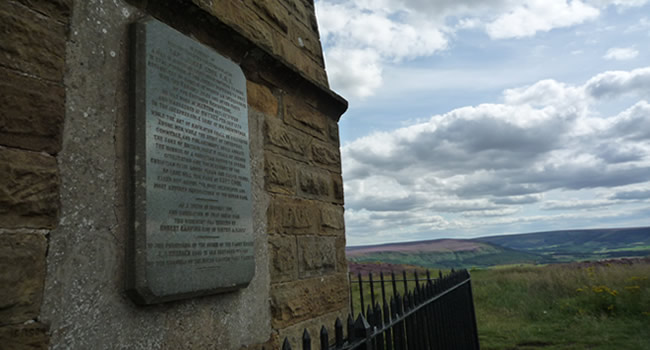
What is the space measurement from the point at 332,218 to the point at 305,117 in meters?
0.96

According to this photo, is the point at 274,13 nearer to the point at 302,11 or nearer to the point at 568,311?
the point at 302,11

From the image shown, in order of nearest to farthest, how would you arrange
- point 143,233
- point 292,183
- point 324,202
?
point 143,233 < point 292,183 < point 324,202

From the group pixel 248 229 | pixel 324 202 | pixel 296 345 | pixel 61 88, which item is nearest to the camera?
pixel 61 88

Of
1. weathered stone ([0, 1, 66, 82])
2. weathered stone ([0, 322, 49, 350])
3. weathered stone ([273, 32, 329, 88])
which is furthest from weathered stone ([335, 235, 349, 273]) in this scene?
weathered stone ([0, 1, 66, 82])

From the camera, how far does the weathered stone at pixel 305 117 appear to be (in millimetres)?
3252

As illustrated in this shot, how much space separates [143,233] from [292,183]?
148 centimetres

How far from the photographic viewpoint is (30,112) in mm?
1499

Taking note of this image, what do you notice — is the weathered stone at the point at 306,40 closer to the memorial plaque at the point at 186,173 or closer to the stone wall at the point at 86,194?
the stone wall at the point at 86,194

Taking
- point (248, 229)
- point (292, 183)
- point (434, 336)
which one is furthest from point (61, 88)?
point (434, 336)

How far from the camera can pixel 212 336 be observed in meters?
2.13

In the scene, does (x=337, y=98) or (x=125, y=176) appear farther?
(x=337, y=98)

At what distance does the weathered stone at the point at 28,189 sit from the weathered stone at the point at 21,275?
A: 59mm

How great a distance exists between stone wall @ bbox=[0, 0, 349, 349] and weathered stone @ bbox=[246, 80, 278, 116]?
33 mm

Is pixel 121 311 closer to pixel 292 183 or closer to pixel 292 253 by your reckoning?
pixel 292 253
